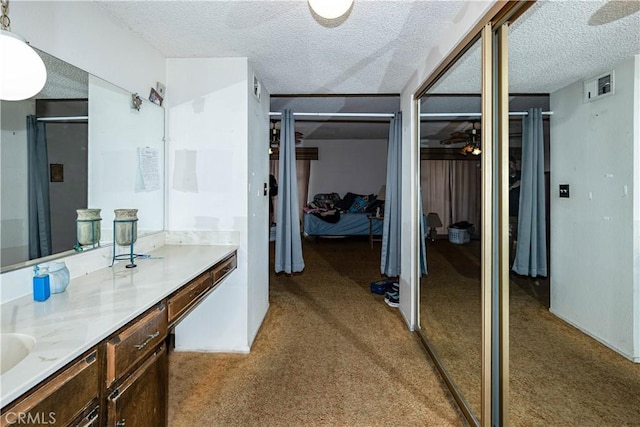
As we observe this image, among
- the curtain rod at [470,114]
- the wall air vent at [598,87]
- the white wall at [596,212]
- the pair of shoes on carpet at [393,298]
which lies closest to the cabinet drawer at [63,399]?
the curtain rod at [470,114]

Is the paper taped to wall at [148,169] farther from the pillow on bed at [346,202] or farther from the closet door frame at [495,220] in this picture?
the pillow on bed at [346,202]

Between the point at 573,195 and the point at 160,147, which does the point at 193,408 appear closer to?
the point at 160,147

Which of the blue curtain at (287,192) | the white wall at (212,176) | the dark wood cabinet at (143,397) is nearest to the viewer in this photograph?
the dark wood cabinet at (143,397)

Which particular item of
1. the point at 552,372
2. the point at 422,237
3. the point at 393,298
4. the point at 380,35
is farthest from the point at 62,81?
the point at 393,298

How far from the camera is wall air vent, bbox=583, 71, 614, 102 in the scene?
1.57 meters

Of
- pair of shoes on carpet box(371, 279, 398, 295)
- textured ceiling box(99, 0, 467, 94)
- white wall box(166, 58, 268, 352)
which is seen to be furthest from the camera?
pair of shoes on carpet box(371, 279, 398, 295)

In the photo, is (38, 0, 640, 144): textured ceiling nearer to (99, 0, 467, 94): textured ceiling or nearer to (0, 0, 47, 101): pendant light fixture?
(99, 0, 467, 94): textured ceiling

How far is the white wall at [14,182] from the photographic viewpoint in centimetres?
122

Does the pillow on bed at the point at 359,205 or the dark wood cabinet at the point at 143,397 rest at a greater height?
the pillow on bed at the point at 359,205

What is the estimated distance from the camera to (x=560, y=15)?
160 centimetres

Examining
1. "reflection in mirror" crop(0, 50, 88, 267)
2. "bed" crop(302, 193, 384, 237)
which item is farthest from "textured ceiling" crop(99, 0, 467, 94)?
"bed" crop(302, 193, 384, 237)

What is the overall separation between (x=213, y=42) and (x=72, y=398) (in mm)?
2104

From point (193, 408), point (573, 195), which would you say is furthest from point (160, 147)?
point (573, 195)

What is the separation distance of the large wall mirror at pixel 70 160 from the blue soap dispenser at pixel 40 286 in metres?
0.14
